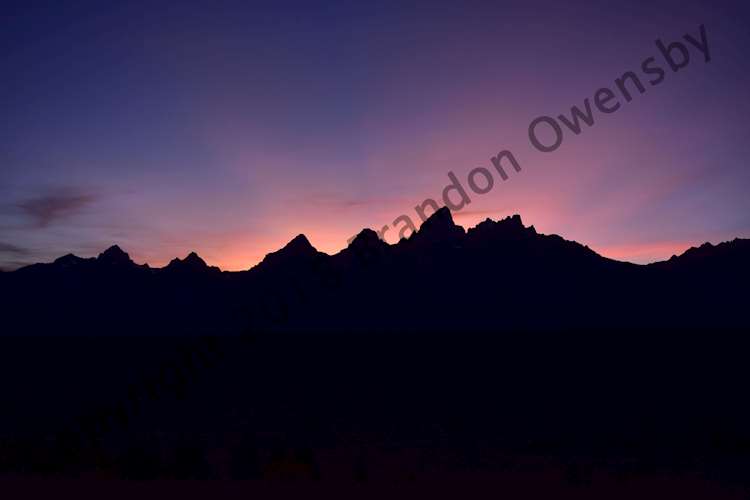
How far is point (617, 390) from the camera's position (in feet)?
112

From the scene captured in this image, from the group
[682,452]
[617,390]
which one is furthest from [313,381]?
[682,452]

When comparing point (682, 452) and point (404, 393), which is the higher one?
point (404, 393)

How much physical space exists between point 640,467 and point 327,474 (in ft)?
25.6

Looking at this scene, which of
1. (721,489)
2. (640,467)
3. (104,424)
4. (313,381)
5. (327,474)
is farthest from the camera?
(313,381)

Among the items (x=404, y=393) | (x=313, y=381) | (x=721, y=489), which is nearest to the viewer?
(x=721, y=489)

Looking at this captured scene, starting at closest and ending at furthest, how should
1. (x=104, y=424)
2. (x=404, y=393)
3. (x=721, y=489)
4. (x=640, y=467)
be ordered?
1. (x=721, y=489)
2. (x=640, y=467)
3. (x=104, y=424)
4. (x=404, y=393)

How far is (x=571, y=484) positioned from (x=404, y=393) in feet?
74.8

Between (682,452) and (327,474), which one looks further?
(682,452)

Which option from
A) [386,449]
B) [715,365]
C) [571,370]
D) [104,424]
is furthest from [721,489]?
[715,365]

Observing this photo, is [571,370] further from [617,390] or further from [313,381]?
[313,381]

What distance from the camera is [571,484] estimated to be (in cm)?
1028

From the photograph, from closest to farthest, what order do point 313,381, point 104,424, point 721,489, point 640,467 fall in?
point 721,489
point 640,467
point 104,424
point 313,381

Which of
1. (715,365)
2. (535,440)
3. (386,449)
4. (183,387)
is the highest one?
(183,387)

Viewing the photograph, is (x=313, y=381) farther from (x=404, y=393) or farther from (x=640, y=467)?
(x=640, y=467)
